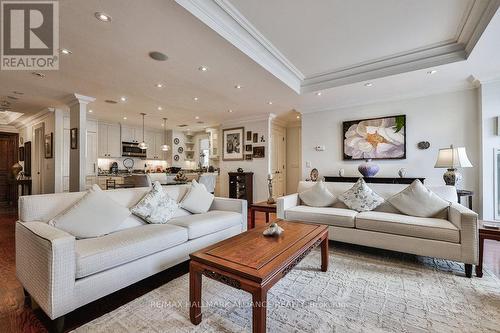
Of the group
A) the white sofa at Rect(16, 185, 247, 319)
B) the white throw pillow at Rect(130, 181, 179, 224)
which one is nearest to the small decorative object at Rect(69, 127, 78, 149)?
the white sofa at Rect(16, 185, 247, 319)

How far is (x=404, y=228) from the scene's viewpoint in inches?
96.7

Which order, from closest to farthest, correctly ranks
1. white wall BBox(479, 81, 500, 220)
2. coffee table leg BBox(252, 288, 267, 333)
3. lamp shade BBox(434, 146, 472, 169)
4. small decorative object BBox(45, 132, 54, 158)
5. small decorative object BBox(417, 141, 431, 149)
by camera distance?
coffee table leg BBox(252, 288, 267, 333) < lamp shade BBox(434, 146, 472, 169) < white wall BBox(479, 81, 500, 220) < small decorative object BBox(417, 141, 431, 149) < small decorative object BBox(45, 132, 54, 158)

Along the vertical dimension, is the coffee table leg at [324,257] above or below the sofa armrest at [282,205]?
below

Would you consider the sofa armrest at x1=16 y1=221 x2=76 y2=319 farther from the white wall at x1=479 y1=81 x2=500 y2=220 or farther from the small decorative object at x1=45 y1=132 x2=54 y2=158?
the white wall at x1=479 y1=81 x2=500 y2=220

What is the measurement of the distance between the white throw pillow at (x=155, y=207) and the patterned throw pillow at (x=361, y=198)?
7.63 feet

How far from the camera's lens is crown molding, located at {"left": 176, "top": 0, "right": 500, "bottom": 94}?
2.22 meters

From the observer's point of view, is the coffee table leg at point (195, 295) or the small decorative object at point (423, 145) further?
the small decorative object at point (423, 145)

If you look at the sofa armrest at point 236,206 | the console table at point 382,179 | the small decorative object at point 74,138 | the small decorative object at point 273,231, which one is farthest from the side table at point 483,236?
the small decorative object at point 74,138

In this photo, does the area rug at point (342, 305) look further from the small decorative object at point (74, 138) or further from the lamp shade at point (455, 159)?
the small decorative object at point (74, 138)

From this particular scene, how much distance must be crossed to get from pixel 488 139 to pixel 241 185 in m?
4.95

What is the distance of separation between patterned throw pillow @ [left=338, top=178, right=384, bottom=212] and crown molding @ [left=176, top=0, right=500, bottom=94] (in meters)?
1.81

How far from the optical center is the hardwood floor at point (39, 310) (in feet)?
5.01

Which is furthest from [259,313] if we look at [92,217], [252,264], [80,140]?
[80,140]

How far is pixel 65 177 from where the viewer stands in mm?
5492
